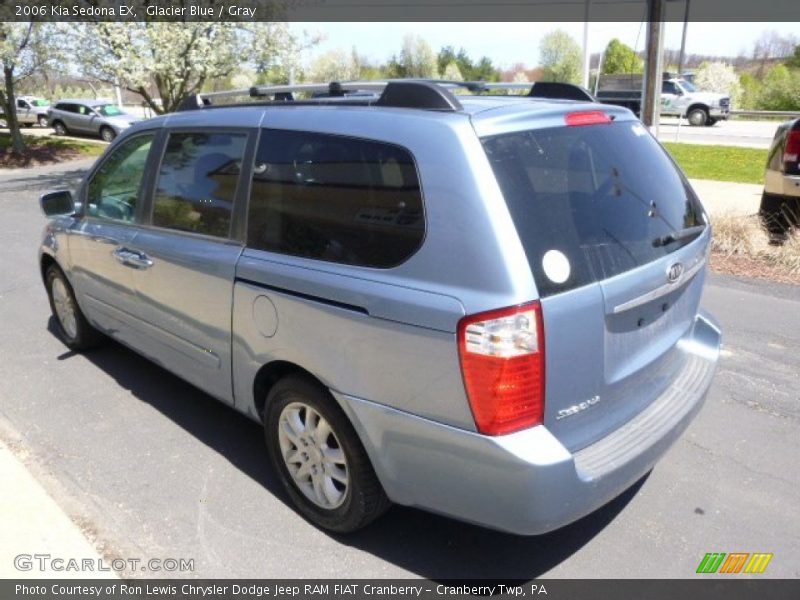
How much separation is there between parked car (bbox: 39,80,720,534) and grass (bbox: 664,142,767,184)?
447 inches

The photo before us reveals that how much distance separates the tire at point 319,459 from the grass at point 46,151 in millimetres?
21647

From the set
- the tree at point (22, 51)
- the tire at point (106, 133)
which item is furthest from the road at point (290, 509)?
the tire at point (106, 133)

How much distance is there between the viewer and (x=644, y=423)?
263 centimetres

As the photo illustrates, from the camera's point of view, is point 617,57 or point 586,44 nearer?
point 586,44

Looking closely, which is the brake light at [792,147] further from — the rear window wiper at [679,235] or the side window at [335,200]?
the side window at [335,200]

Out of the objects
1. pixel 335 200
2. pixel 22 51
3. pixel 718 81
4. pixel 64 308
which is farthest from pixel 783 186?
pixel 718 81

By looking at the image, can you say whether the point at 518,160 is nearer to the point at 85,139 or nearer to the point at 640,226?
the point at 640,226

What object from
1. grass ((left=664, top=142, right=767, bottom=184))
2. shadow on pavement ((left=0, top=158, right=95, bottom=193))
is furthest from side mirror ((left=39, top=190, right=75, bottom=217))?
shadow on pavement ((left=0, top=158, right=95, bottom=193))

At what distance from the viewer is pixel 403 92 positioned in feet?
8.82

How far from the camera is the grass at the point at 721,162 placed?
1321cm

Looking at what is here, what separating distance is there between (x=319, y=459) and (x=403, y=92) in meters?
1.59

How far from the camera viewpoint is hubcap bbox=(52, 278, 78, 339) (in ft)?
16.0

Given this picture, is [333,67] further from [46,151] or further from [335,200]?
[335,200]

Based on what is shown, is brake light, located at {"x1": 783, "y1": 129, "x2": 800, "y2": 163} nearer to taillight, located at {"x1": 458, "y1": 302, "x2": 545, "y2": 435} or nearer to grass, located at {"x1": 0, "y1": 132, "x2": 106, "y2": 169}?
taillight, located at {"x1": 458, "y1": 302, "x2": 545, "y2": 435}
